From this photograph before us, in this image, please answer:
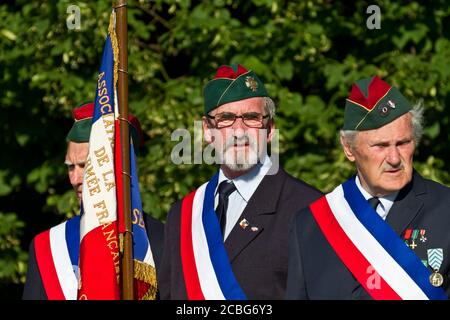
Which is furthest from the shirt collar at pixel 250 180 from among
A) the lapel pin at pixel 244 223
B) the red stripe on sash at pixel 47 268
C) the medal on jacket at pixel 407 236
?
the red stripe on sash at pixel 47 268

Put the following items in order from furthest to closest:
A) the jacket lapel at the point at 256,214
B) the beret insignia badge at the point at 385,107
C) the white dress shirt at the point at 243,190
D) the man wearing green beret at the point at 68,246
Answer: the man wearing green beret at the point at 68,246, the white dress shirt at the point at 243,190, the jacket lapel at the point at 256,214, the beret insignia badge at the point at 385,107

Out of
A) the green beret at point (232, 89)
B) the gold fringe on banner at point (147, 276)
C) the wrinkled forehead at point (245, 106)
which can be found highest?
the green beret at point (232, 89)

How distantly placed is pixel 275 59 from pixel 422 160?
134cm

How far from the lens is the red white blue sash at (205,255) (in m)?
6.95

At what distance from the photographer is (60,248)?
309 inches

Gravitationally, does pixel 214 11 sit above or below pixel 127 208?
above

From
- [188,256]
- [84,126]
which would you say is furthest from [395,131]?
[84,126]

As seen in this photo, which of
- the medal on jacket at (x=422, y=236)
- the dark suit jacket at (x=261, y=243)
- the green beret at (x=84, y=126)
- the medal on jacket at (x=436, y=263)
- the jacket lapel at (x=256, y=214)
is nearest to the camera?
the medal on jacket at (x=436, y=263)

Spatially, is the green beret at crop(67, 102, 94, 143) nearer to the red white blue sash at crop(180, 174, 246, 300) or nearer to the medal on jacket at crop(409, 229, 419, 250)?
the red white blue sash at crop(180, 174, 246, 300)

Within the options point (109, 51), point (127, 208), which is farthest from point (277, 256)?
point (109, 51)

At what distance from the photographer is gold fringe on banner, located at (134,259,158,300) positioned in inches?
279

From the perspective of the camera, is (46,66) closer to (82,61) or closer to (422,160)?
(82,61)

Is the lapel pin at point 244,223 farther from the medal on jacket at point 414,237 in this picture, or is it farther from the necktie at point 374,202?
the medal on jacket at point 414,237

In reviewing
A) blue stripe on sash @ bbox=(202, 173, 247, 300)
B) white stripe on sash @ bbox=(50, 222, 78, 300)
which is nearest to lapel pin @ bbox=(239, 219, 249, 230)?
blue stripe on sash @ bbox=(202, 173, 247, 300)
